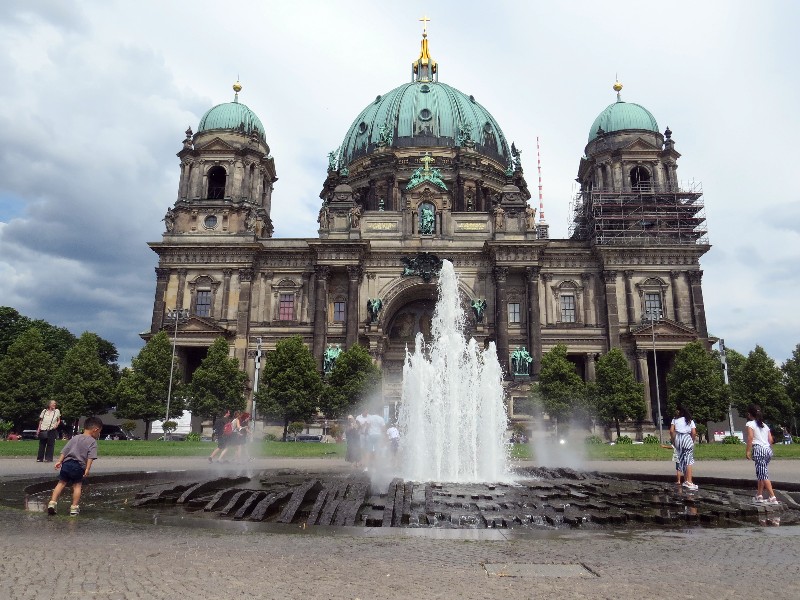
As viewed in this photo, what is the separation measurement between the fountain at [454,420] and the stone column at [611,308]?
110ft

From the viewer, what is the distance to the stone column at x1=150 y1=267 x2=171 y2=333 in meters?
52.2

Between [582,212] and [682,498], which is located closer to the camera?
[682,498]

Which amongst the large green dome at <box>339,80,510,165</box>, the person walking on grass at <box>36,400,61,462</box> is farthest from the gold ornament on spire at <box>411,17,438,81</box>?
the person walking on grass at <box>36,400,61,462</box>

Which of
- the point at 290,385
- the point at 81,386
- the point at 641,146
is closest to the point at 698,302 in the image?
the point at 641,146

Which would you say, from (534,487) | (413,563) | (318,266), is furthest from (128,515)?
(318,266)

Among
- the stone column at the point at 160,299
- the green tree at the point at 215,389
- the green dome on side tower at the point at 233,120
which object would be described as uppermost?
the green dome on side tower at the point at 233,120

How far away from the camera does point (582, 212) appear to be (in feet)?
205

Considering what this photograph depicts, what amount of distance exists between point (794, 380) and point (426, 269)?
37.6m

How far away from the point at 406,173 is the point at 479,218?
11.4 meters

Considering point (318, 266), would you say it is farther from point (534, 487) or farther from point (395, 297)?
point (534, 487)

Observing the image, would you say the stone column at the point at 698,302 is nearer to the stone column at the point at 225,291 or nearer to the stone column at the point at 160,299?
the stone column at the point at 225,291

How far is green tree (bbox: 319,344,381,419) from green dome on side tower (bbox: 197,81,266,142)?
26479 millimetres

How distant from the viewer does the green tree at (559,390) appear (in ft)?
146

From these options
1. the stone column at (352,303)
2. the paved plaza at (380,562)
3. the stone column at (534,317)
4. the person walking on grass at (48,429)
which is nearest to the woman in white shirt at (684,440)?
the paved plaza at (380,562)
